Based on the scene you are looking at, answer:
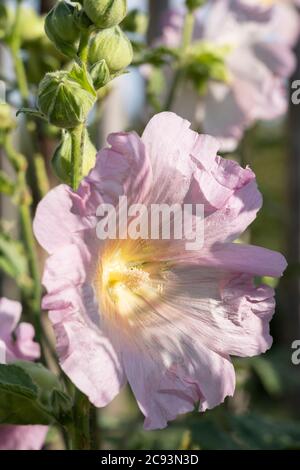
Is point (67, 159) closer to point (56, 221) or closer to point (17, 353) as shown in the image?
point (56, 221)

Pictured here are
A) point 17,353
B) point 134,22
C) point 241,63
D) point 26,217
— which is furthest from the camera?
point 241,63

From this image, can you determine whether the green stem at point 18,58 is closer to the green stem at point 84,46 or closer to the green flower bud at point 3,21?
the green flower bud at point 3,21

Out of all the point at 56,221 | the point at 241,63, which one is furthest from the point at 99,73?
the point at 241,63

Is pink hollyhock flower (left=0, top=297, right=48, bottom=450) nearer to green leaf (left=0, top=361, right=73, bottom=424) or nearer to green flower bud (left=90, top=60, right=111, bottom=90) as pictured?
green leaf (left=0, top=361, right=73, bottom=424)

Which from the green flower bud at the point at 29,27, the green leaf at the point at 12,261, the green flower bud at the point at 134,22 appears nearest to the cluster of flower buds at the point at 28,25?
the green flower bud at the point at 29,27

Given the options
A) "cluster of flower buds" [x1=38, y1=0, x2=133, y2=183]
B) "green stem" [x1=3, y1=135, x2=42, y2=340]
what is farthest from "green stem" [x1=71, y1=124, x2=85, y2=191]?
"green stem" [x1=3, y1=135, x2=42, y2=340]

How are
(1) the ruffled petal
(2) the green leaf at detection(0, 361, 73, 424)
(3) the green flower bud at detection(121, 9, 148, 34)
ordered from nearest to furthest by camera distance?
(1) the ruffled petal → (2) the green leaf at detection(0, 361, 73, 424) → (3) the green flower bud at detection(121, 9, 148, 34)

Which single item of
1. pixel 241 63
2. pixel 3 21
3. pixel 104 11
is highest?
pixel 104 11
